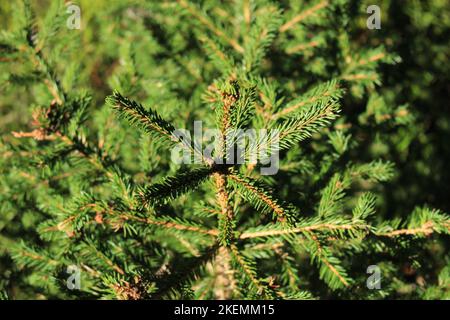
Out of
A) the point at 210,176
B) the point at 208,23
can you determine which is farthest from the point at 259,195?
the point at 208,23

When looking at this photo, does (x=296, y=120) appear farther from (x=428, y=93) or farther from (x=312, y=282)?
(x=428, y=93)

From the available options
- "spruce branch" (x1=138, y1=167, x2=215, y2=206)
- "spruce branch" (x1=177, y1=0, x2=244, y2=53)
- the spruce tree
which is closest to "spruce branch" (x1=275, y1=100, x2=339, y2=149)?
the spruce tree

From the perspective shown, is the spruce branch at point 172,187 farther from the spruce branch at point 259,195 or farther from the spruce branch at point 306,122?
the spruce branch at point 306,122

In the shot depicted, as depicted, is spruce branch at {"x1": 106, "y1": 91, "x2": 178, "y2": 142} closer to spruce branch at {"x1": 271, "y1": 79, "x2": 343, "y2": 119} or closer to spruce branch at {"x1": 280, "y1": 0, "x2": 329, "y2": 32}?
→ spruce branch at {"x1": 271, "y1": 79, "x2": 343, "y2": 119}

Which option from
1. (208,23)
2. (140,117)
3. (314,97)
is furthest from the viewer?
(208,23)

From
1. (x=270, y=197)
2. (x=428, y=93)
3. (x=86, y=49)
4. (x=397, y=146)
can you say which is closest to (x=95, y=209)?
(x=270, y=197)

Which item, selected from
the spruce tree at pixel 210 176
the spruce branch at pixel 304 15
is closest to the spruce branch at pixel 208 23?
the spruce tree at pixel 210 176

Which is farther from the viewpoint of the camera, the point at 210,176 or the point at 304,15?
the point at 304,15

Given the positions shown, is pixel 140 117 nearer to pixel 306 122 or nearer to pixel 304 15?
pixel 306 122

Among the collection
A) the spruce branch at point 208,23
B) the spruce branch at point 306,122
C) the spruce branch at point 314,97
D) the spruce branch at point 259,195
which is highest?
the spruce branch at point 208,23
